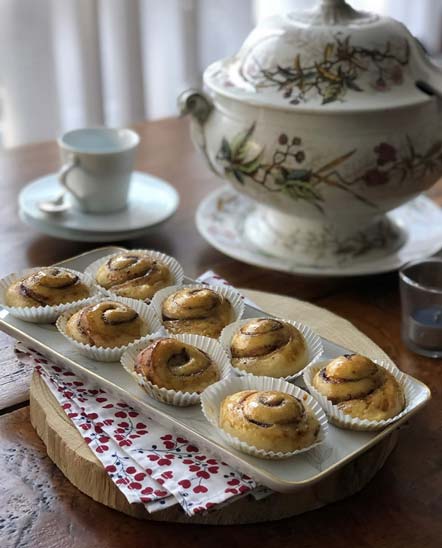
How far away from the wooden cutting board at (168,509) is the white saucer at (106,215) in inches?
13.1

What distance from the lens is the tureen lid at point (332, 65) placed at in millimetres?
914

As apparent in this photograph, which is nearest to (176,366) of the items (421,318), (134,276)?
(134,276)

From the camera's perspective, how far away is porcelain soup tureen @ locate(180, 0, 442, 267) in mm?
915

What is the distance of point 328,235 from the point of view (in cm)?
102

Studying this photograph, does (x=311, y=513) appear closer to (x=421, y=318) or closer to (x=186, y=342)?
(x=186, y=342)

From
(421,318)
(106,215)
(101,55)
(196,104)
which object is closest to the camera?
(421,318)

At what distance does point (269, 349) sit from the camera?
728mm

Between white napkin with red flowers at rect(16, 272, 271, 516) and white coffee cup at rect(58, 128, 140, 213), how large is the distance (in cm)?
37

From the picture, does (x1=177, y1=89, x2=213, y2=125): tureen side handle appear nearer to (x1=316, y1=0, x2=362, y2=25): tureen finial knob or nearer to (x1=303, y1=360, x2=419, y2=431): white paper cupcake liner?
(x1=316, y1=0, x2=362, y2=25): tureen finial knob

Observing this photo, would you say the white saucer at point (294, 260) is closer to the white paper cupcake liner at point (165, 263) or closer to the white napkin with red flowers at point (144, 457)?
the white paper cupcake liner at point (165, 263)

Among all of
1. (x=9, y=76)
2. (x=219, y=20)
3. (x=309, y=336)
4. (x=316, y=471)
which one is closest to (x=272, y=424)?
(x=316, y=471)

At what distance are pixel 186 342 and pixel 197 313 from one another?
0.12ft

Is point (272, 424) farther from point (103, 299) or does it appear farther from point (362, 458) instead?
point (103, 299)

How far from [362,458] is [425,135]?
414 millimetres
